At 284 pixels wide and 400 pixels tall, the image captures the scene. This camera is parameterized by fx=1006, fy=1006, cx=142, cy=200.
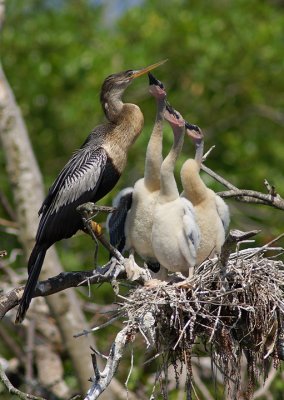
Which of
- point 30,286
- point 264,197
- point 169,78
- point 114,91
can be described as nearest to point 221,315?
point 264,197

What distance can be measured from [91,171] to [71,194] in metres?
0.17

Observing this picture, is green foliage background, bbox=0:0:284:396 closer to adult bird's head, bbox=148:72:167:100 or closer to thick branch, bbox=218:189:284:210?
adult bird's head, bbox=148:72:167:100

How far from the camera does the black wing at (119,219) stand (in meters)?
5.48

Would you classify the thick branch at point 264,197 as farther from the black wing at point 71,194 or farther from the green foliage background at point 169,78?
the green foliage background at point 169,78

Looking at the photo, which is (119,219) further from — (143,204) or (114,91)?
(114,91)

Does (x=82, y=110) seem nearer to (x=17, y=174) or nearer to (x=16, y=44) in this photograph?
(x=16, y=44)

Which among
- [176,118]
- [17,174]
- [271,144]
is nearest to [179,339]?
[176,118]

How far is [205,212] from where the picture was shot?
17.9 ft

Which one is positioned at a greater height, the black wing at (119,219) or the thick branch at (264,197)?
the thick branch at (264,197)

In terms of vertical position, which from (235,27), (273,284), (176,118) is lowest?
(235,27)

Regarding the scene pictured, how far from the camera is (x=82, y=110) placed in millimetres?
9648

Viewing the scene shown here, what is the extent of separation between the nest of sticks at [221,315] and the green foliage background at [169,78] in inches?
168

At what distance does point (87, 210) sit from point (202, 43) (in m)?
6.21

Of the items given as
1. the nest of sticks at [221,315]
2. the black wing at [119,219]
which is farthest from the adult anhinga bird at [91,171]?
the nest of sticks at [221,315]
